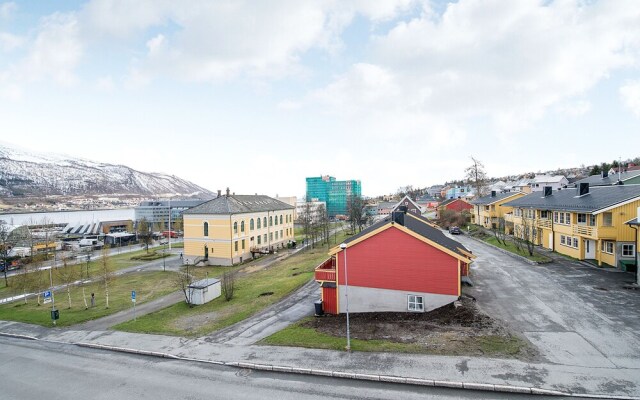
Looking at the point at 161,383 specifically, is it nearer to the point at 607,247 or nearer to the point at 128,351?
the point at 128,351

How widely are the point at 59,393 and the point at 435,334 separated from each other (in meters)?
16.2

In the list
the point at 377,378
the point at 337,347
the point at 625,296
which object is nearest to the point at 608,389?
the point at 377,378

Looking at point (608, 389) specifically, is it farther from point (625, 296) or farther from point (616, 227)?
point (616, 227)

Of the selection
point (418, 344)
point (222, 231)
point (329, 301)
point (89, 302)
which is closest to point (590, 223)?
point (418, 344)

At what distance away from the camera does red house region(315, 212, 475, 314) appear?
19.5m

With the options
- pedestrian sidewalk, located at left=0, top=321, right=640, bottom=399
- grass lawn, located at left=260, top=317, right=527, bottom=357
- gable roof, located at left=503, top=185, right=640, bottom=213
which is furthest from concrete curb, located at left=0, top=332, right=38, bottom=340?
gable roof, located at left=503, top=185, right=640, bottom=213

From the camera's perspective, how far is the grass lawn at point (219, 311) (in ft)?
67.7

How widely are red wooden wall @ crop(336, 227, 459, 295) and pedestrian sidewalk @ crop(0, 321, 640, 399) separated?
614 cm

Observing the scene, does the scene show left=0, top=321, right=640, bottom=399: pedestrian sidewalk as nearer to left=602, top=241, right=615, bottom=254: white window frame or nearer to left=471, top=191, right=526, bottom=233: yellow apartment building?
left=602, top=241, right=615, bottom=254: white window frame

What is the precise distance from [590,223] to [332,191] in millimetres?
127495

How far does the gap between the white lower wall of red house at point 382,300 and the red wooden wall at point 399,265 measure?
275mm

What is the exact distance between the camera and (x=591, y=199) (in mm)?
32469

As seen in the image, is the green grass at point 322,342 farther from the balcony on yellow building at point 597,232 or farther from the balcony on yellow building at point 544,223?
the balcony on yellow building at point 544,223

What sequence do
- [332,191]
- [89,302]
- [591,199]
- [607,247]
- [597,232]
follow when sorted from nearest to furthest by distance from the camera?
[597,232] < [607,247] < [89,302] < [591,199] < [332,191]
